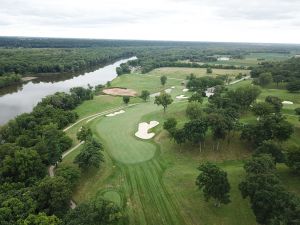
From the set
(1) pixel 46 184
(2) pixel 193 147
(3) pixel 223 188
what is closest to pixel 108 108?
(2) pixel 193 147

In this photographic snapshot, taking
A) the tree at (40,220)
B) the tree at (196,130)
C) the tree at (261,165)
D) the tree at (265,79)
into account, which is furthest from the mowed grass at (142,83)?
the tree at (40,220)

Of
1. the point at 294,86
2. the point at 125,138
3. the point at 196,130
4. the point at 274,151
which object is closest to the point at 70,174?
the point at 125,138

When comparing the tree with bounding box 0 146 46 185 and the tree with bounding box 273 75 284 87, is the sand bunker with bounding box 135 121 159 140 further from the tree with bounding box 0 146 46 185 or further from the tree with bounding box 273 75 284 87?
the tree with bounding box 273 75 284 87

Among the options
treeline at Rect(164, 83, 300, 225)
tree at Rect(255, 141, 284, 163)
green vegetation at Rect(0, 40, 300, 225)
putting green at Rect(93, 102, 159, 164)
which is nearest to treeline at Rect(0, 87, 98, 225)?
green vegetation at Rect(0, 40, 300, 225)

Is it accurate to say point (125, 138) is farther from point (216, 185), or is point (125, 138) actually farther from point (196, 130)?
point (216, 185)

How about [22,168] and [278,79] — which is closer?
[22,168]

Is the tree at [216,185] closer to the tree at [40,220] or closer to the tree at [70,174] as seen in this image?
the tree at [40,220]
